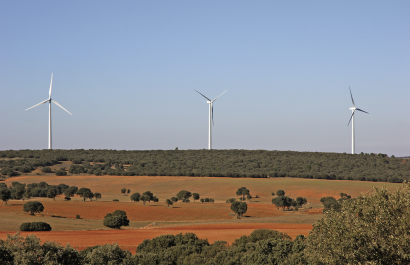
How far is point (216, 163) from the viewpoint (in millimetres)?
158125

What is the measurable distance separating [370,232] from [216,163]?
141982 mm

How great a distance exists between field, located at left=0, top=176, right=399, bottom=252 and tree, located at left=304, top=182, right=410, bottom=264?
19533mm

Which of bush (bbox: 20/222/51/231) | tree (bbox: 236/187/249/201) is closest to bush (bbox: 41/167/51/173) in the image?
tree (bbox: 236/187/249/201)

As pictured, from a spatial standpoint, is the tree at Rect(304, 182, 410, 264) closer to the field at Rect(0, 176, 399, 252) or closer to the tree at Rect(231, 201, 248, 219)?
the field at Rect(0, 176, 399, 252)

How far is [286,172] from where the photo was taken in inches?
5463

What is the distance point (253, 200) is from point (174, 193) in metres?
23.0

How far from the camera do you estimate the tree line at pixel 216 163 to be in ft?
438

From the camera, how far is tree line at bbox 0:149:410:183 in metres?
134

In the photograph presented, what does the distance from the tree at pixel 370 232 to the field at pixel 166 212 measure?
64.1ft

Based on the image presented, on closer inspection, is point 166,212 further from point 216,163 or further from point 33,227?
point 216,163

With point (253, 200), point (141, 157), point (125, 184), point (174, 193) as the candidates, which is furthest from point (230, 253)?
point (141, 157)

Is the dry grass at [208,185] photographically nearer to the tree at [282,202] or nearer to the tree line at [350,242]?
the tree at [282,202]

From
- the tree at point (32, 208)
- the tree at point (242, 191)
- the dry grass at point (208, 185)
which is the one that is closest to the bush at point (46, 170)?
the dry grass at point (208, 185)

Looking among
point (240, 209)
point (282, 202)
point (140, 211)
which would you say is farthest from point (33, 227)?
point (282, 202)
